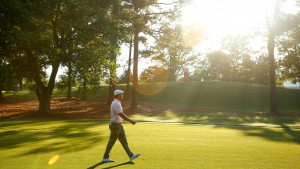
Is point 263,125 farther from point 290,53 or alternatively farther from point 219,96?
point 290,53

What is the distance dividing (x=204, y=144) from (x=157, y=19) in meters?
21.0

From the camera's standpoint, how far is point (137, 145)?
11016 millimetres

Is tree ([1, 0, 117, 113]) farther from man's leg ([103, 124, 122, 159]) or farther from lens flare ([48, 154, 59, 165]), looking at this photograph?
man's leg ([103, 124, 122, 159])

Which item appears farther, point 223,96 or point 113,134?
point 223,96

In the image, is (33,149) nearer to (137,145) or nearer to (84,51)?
(137,145)

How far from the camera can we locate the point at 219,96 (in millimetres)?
46250

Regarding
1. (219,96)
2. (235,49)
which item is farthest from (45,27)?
(235,49)

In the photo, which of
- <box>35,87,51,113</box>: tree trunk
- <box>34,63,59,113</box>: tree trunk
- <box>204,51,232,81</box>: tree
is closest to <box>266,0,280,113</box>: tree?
<box>34,63,59,113</box>: tree trunk

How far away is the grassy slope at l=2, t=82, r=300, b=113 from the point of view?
41.6 metres

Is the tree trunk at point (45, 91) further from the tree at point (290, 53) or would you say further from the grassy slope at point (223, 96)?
the tree at point (290, 53)

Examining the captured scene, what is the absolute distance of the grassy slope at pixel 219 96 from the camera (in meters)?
41.6

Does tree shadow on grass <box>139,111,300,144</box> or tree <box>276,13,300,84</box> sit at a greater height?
tree <box>276,13,300,84</box>

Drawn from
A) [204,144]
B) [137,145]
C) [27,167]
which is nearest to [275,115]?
[204,144]

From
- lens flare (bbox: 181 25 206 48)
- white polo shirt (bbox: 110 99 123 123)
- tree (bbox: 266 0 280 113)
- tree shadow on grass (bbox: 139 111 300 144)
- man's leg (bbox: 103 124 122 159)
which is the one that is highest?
lens flare (bbox: 181 25 206 48)
